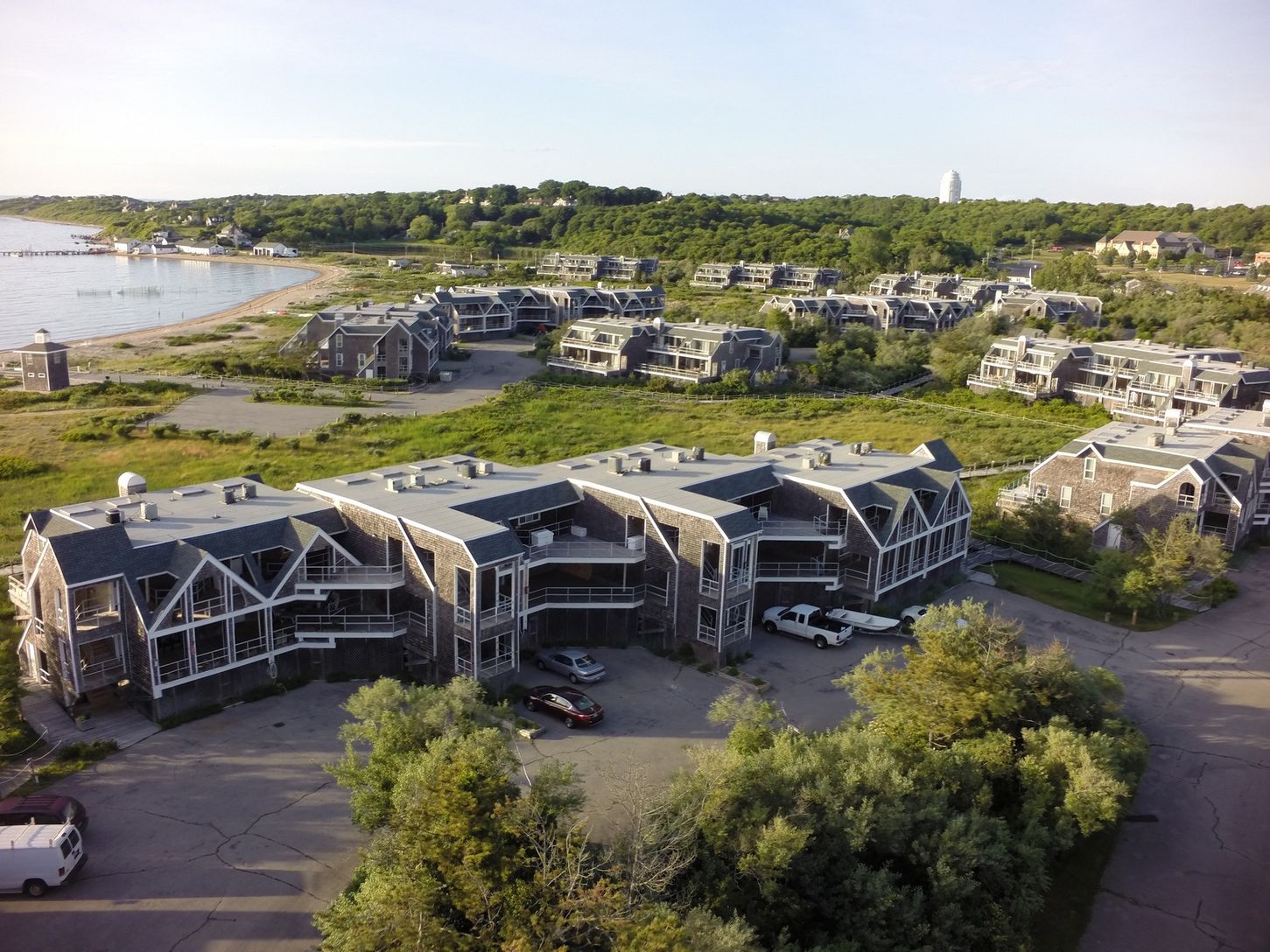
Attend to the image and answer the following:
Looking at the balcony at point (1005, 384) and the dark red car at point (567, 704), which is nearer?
the dark red car at point (567, 704)

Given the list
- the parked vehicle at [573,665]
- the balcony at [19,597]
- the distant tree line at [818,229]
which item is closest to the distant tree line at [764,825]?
the parked vehicle at [573,665]

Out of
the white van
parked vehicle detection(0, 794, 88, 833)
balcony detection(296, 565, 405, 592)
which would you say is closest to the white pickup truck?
balcony detection(296, 565, 405, 592)

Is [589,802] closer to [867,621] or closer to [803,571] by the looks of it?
[803,571]

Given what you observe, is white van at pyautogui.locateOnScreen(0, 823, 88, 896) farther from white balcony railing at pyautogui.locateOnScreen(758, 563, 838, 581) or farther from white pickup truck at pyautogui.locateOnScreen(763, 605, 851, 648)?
white balcony railing at pyautogui.locateOnScreen(758, 563, 838, 581)

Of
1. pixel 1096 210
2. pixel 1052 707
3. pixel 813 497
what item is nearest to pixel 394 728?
pixel 1052 707

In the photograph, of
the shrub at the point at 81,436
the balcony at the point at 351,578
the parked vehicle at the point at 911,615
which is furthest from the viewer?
the shrub at the point at 81,436

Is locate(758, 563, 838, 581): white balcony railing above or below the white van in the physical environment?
above

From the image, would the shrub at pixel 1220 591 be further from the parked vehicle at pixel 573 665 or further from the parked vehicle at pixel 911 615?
the parked vehicle at pixel 573 665
